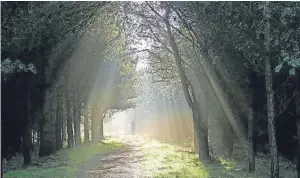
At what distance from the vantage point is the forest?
15.2 m

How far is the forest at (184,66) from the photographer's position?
599 inches

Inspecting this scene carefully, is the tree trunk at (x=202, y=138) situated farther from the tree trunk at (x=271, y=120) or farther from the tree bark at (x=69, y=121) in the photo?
the tree bark at (x=69, y=121)

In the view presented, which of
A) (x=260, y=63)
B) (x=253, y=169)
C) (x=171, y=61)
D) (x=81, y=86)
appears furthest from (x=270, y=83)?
(x=81, y=86)

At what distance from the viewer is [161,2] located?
23500 mm

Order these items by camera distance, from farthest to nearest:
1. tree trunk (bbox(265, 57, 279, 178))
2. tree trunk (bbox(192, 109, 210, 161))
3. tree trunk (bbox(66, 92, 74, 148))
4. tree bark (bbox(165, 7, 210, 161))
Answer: tree trunk (bbox(66, 92, 74, 148)) → tree trunk (bbox(192, 109, 210, 161)) → tree bark (bbox(165, 7, 210, 161)) → tree trunk (bbox(265, 57, 279, 178))

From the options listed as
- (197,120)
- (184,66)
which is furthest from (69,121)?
(197,120)

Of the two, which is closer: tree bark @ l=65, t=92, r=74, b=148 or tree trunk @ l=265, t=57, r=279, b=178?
tree trunk @ l=265, t=57, r=279, b=178

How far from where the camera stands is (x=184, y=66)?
29.2 m

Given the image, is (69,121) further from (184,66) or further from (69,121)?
(184,66)

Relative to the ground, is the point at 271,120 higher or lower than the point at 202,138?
higher

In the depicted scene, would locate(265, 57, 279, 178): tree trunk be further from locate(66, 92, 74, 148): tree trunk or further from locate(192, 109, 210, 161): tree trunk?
locate(66, 92, 74, 148): tree trunk

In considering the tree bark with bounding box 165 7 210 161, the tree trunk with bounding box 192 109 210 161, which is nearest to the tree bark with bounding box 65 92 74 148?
the tree bark with bounding box 165 7 210 161

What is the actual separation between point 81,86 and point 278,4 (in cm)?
2920

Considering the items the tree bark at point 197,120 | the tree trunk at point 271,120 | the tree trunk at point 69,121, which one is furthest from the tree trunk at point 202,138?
the tree trunk at point 69,121
